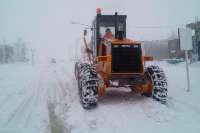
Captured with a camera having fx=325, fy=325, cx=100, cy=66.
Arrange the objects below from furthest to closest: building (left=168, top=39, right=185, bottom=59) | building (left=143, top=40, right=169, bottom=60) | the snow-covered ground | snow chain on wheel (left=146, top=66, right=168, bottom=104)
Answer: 1. building (left=143, top=40, right=169, bottom=60)
2. building (left=168, top=39, right=185, bottom=59)
3. snow chain on wheel (left=146, top=66, right=168, bottom=104)
4. the snow-covered ground

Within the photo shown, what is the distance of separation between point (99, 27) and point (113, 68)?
7.69 feet

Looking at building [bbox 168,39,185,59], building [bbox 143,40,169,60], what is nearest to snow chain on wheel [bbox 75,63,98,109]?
building [bbox 168,39,185,59]

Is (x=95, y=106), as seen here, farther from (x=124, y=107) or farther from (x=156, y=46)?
(x=156, y=46)

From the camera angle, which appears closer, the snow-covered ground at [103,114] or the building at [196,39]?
the snow-covered ground at [103,114]

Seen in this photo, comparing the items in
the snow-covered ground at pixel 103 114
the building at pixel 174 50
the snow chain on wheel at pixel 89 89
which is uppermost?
the building at pixel 174 50

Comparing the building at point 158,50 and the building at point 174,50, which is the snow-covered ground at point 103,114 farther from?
the building at point 158,50

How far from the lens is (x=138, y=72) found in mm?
10195

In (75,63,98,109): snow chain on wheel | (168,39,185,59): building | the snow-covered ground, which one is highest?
(168,39,185,59): building

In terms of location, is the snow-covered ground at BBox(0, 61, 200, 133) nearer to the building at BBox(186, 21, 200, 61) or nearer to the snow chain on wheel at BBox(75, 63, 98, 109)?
the snow chain on wheel at BBox(75, 63, 98, 109)

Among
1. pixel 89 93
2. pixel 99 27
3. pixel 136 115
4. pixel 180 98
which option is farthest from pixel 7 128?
pixel 180 98

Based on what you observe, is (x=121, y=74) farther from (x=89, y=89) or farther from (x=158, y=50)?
(x=158, y=50)

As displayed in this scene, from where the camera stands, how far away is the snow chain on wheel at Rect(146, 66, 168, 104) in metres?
10.3

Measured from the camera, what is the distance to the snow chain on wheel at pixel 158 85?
1027 cm

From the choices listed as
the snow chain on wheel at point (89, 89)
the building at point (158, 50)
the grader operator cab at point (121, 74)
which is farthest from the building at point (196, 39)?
the snow chain on wheel at point (89, 89)
